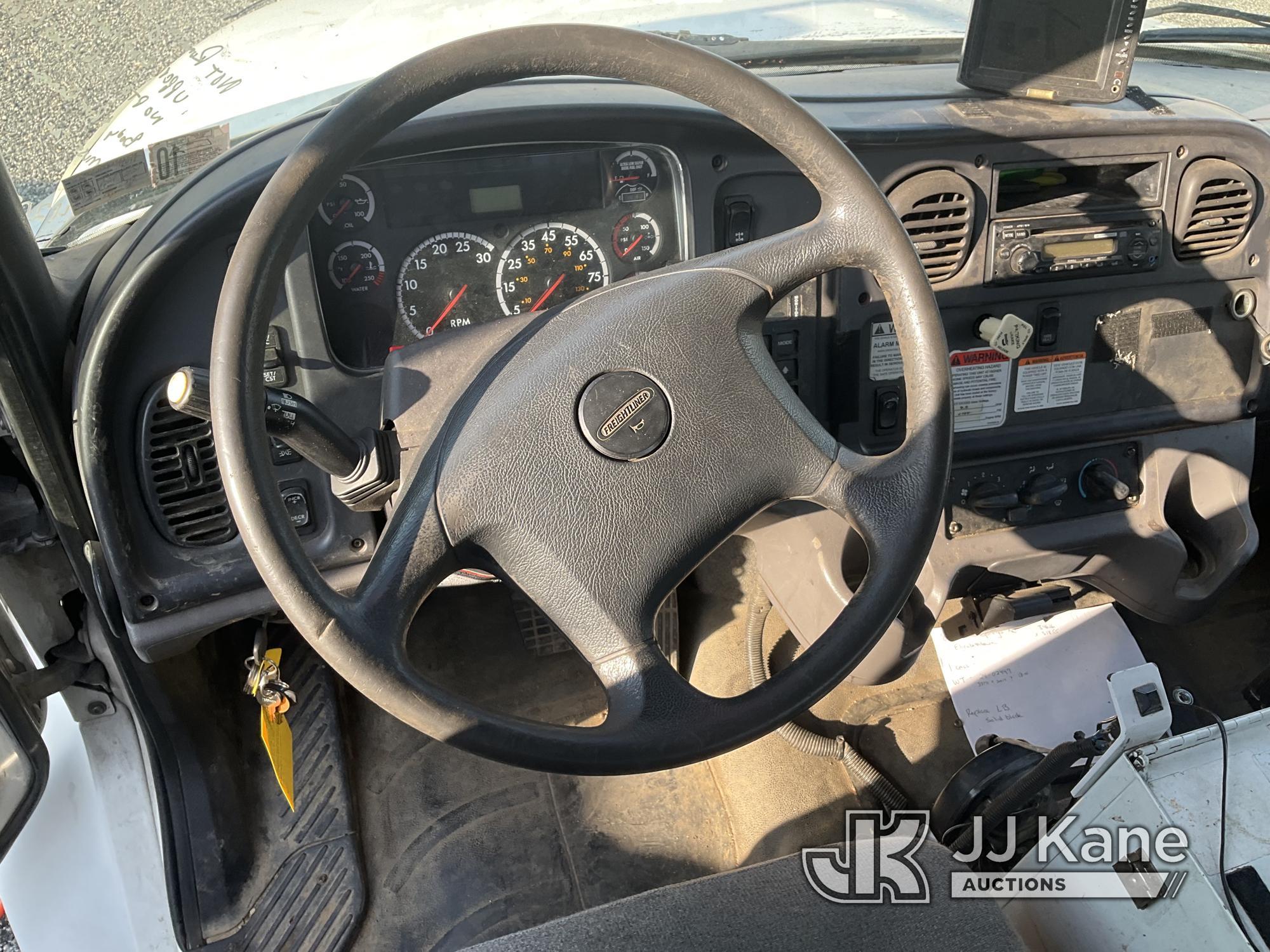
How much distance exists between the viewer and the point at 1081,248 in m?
1.57

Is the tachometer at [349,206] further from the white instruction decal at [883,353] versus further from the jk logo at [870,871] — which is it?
the jk logo at [870,871]

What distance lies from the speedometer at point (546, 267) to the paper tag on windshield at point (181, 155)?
441 mm

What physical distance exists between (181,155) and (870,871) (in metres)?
1.41

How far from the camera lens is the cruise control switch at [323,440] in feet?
2.74

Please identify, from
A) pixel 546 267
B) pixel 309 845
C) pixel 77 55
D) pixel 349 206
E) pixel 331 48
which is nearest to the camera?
pixel 349 206

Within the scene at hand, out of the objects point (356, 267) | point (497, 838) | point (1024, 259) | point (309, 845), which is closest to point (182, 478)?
point (356, 267)

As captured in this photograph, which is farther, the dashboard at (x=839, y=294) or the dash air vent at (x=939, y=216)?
the dash air vent at (x=939, y=216)

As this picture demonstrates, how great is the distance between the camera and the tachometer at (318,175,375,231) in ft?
4.16

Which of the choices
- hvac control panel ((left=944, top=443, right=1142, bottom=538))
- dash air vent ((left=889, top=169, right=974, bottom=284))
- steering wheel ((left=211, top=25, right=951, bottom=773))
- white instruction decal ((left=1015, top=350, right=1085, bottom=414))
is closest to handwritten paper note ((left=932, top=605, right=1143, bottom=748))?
hvac control panel ((left=944, top=443, right=1142, bottom=538))

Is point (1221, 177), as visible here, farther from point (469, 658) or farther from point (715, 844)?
point (469, 658)

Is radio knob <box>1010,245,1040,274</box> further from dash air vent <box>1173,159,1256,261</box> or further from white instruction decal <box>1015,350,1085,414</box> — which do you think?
dash air vent <box>1173,159,1256,261</box>

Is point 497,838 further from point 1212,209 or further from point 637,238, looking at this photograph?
point 1212,209

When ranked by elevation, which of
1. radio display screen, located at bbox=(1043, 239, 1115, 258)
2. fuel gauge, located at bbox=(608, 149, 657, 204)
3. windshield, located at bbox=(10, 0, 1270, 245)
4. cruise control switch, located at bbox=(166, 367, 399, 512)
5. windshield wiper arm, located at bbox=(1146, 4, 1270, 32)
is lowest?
cruise control switch, located at bbox=(166, 367, 399, 512)

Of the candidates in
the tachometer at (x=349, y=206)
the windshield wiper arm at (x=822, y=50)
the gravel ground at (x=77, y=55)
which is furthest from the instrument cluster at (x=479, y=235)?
the gravel ground at (x=77, y=55)
